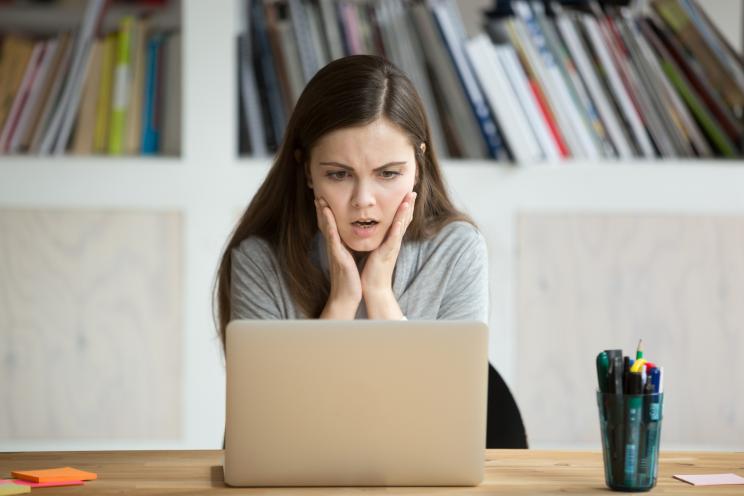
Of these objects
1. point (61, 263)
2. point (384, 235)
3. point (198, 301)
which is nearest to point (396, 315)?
point (384, 235)

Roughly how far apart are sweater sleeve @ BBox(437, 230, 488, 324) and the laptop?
2.15 feet

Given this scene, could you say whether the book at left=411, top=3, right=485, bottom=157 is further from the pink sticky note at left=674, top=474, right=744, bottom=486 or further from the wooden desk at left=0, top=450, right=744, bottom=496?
the pink sticky note at left=674, top=474, right=744, bottom=486

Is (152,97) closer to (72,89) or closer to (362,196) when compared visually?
(72,89)

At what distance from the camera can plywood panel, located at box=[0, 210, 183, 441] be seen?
2.64m

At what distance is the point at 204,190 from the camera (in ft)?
8.77

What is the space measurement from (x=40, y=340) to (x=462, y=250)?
4.06ft

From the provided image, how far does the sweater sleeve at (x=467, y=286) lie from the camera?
1.91m

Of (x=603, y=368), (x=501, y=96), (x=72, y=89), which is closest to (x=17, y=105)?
(x=72, y=89)

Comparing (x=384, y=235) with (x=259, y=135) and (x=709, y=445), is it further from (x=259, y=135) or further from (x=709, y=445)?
(x=709, y=445)

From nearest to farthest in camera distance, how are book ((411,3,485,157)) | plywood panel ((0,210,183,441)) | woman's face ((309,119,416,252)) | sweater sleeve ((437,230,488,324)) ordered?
woman's face ((309,119,416,252)) → sweater sleeve ((437,230,488,324)) → plywood panel ((0,210,183,441)) → book ((411,3,485,157))

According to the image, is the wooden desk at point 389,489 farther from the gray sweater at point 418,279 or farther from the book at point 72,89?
the book at point 72,89

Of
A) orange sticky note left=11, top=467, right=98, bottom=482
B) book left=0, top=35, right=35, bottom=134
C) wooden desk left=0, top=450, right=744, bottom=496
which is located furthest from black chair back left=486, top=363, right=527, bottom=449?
book left=0, top=35, right=35, bottom=134

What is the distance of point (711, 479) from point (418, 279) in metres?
0.74

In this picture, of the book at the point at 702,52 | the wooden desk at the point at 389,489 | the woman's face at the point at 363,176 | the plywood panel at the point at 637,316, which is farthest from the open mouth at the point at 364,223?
the book at the point at 702,52
